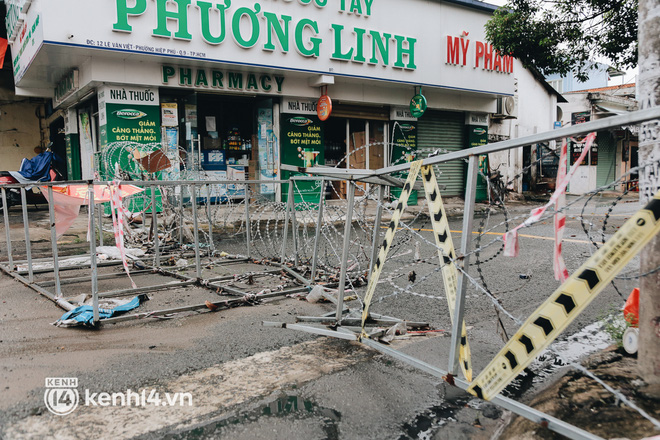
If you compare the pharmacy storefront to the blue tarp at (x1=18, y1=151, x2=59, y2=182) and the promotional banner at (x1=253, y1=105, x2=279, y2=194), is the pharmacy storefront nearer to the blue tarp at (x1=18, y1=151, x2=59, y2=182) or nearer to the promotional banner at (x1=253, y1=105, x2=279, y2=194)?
the promotional banner at (x1=253, y1=105, x2=279, y2=194)

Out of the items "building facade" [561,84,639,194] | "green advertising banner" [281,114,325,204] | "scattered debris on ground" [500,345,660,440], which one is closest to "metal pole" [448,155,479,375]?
"scattered debris on ground" [500,345,660,440]

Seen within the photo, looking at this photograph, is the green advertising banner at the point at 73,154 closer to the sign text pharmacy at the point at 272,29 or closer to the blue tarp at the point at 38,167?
the blue tarp at the point at 38,167

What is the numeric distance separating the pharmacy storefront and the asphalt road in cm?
568

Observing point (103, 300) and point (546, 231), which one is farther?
point (546, 231)

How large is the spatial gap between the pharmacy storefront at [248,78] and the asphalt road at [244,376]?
5677mm

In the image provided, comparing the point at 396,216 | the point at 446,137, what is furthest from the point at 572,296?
the point at 446,137

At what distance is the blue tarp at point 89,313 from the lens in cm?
449

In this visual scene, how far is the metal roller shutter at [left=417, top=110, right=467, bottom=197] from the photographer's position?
63.6 feet

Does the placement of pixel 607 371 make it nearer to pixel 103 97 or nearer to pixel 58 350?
pixel 58 350

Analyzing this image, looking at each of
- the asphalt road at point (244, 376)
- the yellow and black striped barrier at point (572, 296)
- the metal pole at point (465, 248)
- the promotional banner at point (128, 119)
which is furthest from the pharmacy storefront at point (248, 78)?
the yellow and black striped barrier at point (572, 296)

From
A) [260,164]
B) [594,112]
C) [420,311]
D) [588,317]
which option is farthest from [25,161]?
[594,112]

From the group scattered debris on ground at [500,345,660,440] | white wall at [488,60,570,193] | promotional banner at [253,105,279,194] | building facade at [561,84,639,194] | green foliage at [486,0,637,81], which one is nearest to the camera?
scattered debris on ground at [500,345,660,440]

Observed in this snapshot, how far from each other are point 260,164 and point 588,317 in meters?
12.4

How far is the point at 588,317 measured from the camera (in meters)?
4.86
